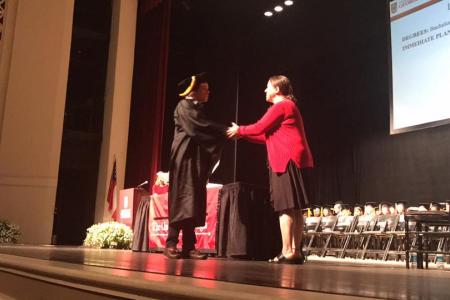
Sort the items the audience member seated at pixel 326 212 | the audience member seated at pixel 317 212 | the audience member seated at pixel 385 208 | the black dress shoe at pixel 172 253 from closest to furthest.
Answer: the black dress shoe at pixel 172 253 → the audience member seated at pixel 385 208 → the audience member seated at pixel 326 212 → the audience member seated at pixel 317 212

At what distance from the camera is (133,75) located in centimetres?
1102

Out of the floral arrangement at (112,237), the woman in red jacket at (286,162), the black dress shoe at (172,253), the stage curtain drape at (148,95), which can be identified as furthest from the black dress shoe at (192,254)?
the stage curtain drape at (148,95)

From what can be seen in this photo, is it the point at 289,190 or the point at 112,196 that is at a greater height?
the point at 112,196

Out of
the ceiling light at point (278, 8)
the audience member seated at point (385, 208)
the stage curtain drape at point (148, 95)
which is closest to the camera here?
the audience member seated at point (385, 208)

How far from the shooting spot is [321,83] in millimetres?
9711

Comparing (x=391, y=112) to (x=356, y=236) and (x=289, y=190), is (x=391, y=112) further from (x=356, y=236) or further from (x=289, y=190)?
(x=289, y=190)

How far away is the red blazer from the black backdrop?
5092 millimetres

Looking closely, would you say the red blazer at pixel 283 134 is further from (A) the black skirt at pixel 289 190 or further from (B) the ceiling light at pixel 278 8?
(B) the ceiling light at pixel 278 8

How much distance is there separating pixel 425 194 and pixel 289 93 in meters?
5.15

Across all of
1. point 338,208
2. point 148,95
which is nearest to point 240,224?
point 338,208

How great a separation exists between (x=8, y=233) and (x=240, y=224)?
555 cm

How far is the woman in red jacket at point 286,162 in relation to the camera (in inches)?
114

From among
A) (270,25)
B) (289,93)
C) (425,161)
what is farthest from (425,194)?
(289,93)

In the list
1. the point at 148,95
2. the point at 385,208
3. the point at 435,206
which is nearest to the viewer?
the point at 435,206
